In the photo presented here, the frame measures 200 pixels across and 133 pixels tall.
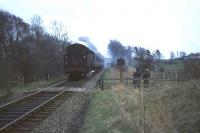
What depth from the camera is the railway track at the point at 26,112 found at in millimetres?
14364

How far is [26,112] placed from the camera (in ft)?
58.6

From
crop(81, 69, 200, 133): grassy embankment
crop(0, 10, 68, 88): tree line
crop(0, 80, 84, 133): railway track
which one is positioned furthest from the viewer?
crop(0, 10, 68, 88): tree line

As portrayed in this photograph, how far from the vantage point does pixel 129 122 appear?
12.0 m

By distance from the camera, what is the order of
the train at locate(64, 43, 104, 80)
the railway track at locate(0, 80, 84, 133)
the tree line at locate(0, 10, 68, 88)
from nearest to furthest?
the railway track at locate(0, 80, 84, 133), the train at locate(64, 43, 104, 80), the tree line at locate(0, 10, 68, 88)

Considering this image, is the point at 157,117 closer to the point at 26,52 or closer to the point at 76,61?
the point at 76,61

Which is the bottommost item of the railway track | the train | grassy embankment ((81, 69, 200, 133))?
the railway track

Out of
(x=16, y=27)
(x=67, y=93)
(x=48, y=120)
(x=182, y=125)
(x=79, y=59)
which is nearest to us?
(x=182, y=125)

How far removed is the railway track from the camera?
47.1ft

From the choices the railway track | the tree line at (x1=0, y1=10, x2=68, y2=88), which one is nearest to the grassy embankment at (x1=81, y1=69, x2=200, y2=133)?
the railway track

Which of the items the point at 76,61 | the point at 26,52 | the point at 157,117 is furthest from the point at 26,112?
the point at 26,52

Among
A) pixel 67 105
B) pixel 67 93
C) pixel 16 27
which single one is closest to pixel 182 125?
pixel 67 105

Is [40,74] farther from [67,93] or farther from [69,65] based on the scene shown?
[67,93]

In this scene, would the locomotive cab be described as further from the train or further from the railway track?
the railway track

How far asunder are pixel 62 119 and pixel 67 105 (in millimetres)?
4318
